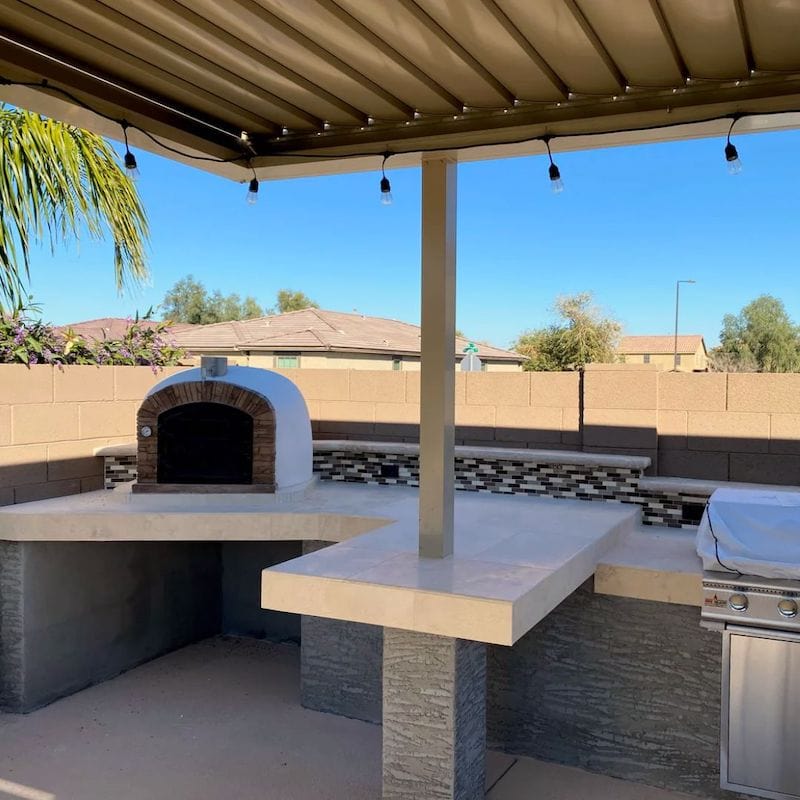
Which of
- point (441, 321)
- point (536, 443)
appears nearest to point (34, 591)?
point (441, 321)

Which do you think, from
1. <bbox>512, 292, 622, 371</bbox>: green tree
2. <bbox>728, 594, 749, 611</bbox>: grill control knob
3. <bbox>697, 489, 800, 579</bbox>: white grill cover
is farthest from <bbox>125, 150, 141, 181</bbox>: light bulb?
<bbox>512, 292, 622, 371</bbox>: green tree

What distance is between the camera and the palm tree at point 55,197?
6.60m

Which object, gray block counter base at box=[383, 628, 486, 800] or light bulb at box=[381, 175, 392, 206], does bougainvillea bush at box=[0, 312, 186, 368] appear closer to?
light bulb at box=[381, 175, 392, 206]

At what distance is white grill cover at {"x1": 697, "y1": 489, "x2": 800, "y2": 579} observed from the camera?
3.94 meters

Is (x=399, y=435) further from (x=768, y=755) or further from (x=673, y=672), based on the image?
(x=768, y=755)

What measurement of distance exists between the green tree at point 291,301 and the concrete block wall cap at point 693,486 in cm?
4634

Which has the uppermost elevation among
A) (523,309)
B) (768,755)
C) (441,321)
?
(523,309)

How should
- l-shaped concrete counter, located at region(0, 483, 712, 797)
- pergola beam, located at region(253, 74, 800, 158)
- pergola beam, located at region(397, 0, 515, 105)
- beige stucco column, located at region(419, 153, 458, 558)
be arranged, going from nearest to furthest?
pergola beam, located at region(397, 0, 515, 105) < pergola beam, located at region(253, 74, 800, 158) < l-shaped concrete counter, located at region(0, 483, 712, 797) < beige stucco column, located at region(419, 153, 458, 558)

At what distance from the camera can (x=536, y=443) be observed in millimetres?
6785

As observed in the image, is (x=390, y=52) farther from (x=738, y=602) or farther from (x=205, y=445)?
(x=205, y=445)

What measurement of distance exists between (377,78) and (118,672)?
5.19 metres

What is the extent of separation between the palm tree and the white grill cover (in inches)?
227

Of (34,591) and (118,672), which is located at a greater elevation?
(34,591)

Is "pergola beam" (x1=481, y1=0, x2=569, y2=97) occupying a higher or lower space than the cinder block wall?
higher
